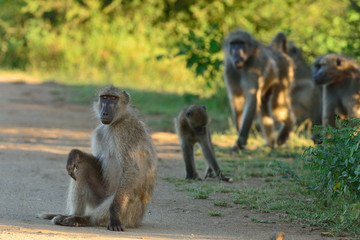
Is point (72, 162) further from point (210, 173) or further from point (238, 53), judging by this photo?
point (238, 53)

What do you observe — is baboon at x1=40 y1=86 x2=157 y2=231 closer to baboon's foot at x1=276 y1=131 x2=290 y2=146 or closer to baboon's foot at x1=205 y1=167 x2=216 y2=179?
baboon's foot at x1=205 y1=167 x2=216 y2=179

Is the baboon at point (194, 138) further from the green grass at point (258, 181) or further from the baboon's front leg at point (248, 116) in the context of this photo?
the baboon's front leg at point (248, 116)

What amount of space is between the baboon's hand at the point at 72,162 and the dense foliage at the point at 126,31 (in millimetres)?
8840

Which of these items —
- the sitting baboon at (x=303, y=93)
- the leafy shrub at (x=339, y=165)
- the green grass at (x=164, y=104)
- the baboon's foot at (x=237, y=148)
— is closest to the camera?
the leafy shrub at (x=339, y=165)

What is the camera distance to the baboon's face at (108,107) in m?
4.90

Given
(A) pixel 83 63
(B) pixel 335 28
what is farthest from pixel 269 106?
(A) pixel 83 63

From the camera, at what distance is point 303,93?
11914mm

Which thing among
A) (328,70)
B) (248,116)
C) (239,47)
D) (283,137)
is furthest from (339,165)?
(283,137)

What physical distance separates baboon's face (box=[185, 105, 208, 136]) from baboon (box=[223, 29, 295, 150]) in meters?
1.89

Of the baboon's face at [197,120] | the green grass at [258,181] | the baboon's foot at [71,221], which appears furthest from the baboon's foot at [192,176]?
the baboon's foot at [71,221]

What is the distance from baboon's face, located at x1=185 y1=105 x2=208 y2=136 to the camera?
725 centimetres

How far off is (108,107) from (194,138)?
8.22 ft

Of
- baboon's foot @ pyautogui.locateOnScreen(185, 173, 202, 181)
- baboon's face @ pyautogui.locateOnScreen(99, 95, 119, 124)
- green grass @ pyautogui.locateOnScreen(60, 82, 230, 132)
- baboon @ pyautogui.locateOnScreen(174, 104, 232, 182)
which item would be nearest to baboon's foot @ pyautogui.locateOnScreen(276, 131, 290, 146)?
green grass @ pyautogui.locateOnScreen(60, 82, 230, 132)

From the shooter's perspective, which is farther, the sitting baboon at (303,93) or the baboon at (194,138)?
the sitting baboon at (303,93)
